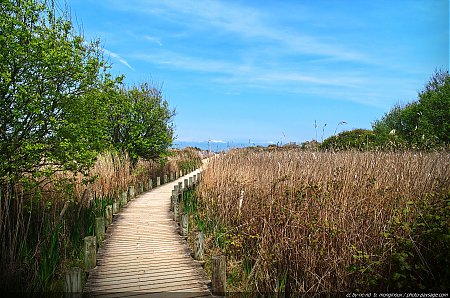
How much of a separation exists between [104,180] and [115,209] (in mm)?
2791

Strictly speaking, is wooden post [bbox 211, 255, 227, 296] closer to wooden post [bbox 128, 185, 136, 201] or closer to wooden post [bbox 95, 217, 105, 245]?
wooden post [bbox 95, 217, 105, 245]

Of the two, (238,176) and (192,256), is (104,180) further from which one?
(192,256)

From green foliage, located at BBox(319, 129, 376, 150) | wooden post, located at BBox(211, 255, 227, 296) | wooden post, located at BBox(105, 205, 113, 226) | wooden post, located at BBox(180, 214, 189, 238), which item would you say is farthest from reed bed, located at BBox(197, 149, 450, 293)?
green foliage, located at BBox(319, 129, 376, 150)

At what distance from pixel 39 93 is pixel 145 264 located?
422cm

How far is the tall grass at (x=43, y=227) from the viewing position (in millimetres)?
5164

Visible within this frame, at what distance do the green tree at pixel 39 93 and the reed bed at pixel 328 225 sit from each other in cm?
390

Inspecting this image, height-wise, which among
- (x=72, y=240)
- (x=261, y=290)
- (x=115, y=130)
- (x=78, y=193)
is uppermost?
(x=115, y=130)

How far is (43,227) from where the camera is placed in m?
6.63

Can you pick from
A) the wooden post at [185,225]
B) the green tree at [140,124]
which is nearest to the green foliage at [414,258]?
the wooden post at [185,225]

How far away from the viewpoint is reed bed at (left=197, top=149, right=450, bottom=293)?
15.9ft

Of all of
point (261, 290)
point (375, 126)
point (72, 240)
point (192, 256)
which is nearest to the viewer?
point (261, 290)

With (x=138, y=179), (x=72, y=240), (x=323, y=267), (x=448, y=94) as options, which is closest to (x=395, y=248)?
(x=323, y=267)

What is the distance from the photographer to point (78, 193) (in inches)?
400

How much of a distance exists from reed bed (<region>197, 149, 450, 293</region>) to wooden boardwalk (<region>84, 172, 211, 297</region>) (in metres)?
0.85
